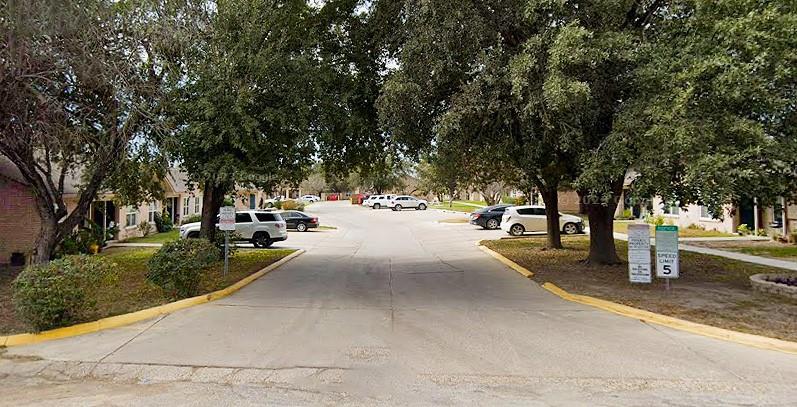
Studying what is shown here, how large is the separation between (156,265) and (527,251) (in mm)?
12683

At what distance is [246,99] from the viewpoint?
10.2 m

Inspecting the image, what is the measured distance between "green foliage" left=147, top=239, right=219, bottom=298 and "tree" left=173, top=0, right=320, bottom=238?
5.90 feet

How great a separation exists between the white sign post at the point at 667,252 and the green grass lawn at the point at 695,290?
47 cm

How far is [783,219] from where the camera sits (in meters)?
20.8

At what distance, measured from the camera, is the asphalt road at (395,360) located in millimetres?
4992

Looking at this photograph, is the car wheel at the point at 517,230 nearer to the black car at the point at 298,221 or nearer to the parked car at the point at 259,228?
the parked car at the point at 259,228

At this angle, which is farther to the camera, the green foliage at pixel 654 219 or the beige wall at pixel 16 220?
the green foliage at pixel 654 219

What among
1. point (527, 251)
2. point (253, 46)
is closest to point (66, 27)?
point (253, 46)

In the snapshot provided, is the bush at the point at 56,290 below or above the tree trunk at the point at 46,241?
below

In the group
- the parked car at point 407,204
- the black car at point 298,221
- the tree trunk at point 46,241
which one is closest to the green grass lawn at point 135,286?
the tree trunk at point 46,241

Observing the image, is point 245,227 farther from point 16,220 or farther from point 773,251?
point 773,251

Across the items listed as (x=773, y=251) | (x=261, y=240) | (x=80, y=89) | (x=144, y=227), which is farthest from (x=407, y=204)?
(x=80, y=89)

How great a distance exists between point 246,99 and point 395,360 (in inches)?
255

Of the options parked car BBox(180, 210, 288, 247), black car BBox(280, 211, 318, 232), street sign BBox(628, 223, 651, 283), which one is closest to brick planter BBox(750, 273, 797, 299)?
street sign BBox(628, 223, 651, 283)
